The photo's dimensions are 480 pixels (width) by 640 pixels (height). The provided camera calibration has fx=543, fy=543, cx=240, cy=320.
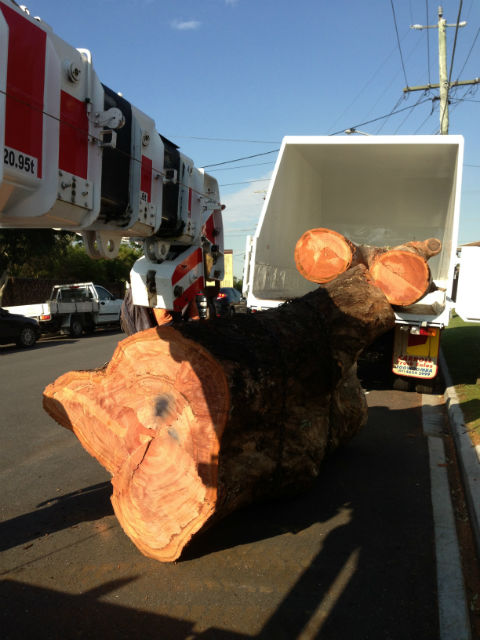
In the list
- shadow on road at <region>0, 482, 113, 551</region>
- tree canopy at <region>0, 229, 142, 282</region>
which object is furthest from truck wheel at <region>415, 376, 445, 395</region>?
tree canopy at <region>0, 229, 142, 282</region>

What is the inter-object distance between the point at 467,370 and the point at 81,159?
8.17 meters

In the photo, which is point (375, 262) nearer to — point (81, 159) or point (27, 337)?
point (81, 159)

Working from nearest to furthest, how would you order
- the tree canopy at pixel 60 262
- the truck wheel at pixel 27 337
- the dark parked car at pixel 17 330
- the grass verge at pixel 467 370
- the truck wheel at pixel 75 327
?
the grass verge at pixel 467 370, the dark parked car at pixel 17 330, the truck wheel at pixel 27 337, the tree canopy at pixel 60 262, the truck wheel at pixel 75 327

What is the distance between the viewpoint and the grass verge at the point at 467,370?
5.88 metres

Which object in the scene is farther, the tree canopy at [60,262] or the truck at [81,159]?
the tree canopy at [60,262]

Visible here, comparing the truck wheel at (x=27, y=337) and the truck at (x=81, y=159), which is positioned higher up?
the truck at (x=81, y=159)

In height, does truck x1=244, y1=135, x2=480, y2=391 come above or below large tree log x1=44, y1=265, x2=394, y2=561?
above

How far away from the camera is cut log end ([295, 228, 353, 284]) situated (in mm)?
6344

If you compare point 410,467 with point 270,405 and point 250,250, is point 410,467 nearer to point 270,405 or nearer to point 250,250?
point 270,405

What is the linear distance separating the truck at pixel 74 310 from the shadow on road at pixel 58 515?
1387 cm

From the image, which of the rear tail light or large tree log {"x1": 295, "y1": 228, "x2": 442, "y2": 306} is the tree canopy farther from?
the rear tail light

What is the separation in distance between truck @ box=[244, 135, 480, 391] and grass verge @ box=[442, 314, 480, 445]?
537 millimetres

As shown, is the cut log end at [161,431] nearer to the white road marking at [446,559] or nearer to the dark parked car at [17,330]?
the white road marking at [446,559]

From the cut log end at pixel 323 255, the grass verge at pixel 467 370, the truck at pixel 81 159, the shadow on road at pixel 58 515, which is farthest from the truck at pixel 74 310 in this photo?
the truck at pixel 81 159
